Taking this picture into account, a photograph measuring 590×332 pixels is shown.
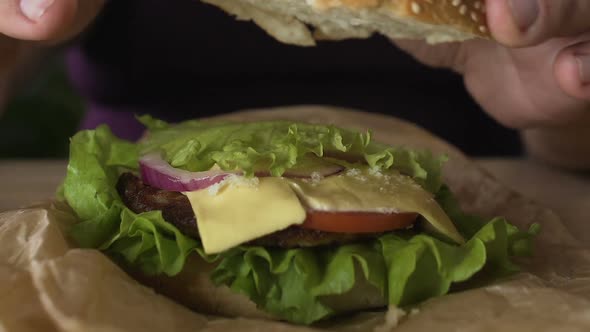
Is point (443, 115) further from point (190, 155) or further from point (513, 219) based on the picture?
point (190, 155)

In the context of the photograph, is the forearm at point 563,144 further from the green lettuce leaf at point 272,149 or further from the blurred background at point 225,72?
the green lettuce leaf at point 272,149

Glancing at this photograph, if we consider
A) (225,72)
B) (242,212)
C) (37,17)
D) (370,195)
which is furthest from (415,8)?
(225,72)

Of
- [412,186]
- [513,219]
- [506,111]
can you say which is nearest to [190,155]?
[412,186]

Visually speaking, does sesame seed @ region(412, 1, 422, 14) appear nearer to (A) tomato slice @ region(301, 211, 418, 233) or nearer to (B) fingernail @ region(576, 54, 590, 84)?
(A) tomato slice @ region(301, 211, 418, 233)

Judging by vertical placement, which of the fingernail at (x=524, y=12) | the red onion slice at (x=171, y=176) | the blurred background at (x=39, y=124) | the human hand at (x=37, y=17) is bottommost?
the blurred background at (x=39, y=124)

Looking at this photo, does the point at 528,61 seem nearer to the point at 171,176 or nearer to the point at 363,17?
the point at 363,17

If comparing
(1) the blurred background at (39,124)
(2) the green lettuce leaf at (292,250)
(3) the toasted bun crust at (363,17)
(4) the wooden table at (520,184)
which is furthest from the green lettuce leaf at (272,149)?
(1) the blurred background at (39,124)
